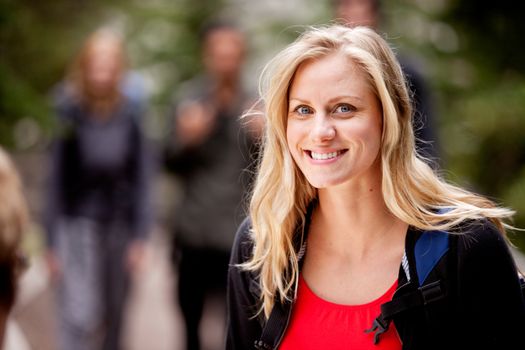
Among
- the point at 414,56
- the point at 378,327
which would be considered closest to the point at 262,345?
the point at 378,327

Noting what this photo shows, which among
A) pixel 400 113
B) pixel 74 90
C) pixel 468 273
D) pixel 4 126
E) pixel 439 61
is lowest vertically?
pixel 468 273

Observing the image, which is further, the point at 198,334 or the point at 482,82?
the point at 482,82

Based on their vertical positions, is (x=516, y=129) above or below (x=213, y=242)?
above

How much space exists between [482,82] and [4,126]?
4.86 metres

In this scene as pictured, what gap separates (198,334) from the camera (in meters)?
5.71

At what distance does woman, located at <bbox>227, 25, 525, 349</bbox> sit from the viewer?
2.54m

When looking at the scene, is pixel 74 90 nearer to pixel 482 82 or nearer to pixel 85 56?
pixel 85 56

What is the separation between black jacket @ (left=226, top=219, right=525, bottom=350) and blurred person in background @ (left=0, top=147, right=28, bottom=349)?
4.29 feet

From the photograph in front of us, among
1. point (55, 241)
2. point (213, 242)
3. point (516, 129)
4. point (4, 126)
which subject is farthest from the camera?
point (516, 129)

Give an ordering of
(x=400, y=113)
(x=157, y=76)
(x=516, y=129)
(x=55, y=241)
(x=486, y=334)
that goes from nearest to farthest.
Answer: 1. (x=486, y=334)
2. (x=400, y=113)
3. (x=55, y=241)
4. (x=516, y=129)
5. (x=157, y=76)

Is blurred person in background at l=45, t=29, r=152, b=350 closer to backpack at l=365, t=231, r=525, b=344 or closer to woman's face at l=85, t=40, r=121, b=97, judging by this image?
woman's face at l=85, t=40, r=121, b=97

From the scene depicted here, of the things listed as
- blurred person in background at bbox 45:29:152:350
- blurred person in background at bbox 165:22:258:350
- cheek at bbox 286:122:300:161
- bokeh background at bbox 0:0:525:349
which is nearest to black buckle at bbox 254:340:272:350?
cheek at bbox 286:122:300:161

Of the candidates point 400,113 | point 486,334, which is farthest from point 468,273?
point 400,113

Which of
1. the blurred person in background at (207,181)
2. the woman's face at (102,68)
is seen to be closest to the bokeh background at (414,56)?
the woman's face at (102,68)
